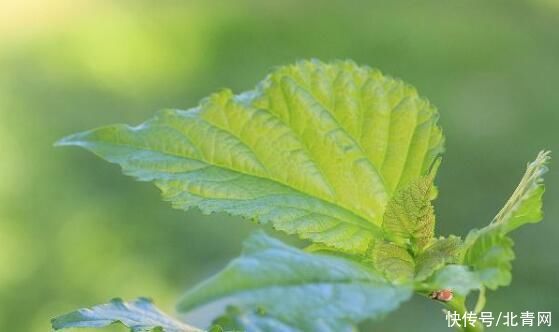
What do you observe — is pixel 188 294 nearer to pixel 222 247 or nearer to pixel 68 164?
pixel 222 247

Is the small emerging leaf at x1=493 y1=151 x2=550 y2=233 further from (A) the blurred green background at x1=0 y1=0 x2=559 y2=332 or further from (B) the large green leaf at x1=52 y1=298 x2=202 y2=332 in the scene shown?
(A) the blurred green background at x1=0 y1=0 x2=559 y2=332

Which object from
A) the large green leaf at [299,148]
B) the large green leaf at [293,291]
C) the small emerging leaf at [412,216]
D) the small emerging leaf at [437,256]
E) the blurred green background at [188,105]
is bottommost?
the large green leaf at [293,291]

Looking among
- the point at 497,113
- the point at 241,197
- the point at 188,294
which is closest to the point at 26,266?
the point at 497,113

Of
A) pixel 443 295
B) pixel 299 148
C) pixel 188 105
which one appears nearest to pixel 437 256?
pixel 443 295

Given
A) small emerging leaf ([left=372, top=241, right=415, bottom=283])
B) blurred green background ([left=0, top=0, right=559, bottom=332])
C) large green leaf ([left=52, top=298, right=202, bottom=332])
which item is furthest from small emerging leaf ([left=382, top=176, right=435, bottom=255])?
blurred green background ([left=0, top=0, right=559, bottom=332])

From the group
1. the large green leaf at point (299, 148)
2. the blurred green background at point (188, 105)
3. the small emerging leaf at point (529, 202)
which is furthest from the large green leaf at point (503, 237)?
the blurred green background at point (188, 105)

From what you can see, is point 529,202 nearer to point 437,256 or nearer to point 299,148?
point 437,256

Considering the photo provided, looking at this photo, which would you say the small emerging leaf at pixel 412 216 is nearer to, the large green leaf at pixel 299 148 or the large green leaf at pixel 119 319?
the large green leaf at pixel 299 148
